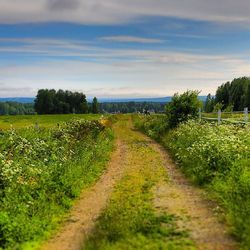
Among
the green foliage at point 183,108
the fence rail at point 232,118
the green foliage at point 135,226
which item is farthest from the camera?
the green foliage at point 183,108

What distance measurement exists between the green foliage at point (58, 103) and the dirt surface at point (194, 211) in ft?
565

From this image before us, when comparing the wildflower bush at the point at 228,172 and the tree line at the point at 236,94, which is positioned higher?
the tree line at the point at 236,94

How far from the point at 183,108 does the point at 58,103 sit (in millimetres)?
154551

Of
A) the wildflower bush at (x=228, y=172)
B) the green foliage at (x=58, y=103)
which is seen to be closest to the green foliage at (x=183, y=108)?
the wildflower bush at (x=228, y=172)

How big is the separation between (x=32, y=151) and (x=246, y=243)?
994 centimetres

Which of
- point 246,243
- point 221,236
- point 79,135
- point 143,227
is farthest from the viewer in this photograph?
point 79,135

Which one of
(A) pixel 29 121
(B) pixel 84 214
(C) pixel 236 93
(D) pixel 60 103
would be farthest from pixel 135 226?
(D) pixel 60 103

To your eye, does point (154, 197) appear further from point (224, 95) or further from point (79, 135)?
point (224, 95)

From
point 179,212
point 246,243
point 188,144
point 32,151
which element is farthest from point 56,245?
point 188,144

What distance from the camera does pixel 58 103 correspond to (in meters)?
189

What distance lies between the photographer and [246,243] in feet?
30.3

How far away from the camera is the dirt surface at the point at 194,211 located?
981 cm

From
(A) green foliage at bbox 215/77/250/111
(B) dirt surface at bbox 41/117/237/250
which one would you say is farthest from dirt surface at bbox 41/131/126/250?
(A) green foliage at bbox 215/77/250/111

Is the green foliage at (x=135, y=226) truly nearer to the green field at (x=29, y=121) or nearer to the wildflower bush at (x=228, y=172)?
the wildflower bush at (x=228, y=172)
